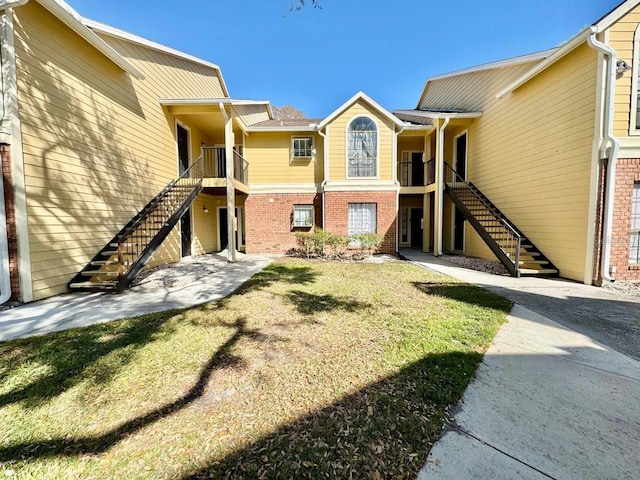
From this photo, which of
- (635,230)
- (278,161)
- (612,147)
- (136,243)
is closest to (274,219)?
(278,161)

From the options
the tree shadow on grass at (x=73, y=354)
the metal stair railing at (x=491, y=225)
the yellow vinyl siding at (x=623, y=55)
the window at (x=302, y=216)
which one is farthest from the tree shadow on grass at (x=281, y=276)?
the yellow vinyl siding at (x=623, y=55)

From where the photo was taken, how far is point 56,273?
577cm

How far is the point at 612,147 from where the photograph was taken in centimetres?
619

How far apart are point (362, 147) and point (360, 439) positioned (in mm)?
11111

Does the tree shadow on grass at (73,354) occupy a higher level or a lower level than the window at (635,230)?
lower

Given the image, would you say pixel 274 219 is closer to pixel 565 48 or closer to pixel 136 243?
pixel 136 243

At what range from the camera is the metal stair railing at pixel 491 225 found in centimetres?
788

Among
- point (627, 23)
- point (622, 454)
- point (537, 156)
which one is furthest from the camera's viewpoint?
point (537, 156)

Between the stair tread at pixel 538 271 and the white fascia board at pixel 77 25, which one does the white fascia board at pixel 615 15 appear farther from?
the white fascia board at pixel 77 25

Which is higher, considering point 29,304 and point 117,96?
point 117,96

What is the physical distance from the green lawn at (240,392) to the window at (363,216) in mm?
7107

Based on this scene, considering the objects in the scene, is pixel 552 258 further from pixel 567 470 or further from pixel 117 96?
pixel 117 96

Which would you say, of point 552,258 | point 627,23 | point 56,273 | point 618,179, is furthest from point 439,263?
point 56,273

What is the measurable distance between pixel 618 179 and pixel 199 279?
413 inches
